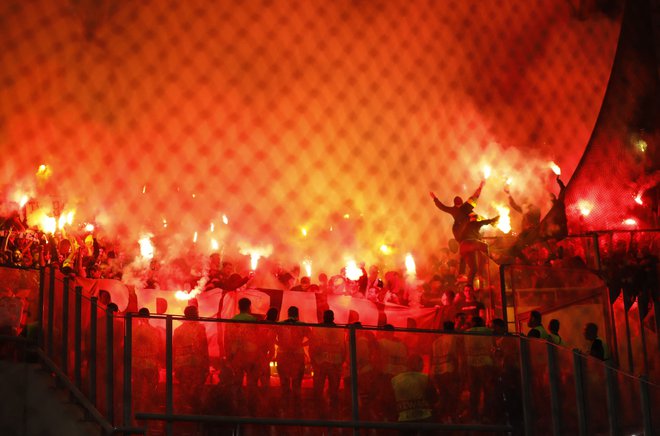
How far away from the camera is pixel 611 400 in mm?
4105

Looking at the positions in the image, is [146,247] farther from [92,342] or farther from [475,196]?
[92,342]

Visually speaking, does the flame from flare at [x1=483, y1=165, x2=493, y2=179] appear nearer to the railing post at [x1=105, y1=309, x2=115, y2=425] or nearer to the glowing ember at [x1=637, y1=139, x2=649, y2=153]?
the glowing ember at [x1=637, y1=139, x2=649, y2=153]

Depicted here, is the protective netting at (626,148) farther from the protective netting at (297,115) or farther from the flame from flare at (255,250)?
the flame from flare at (255,250)

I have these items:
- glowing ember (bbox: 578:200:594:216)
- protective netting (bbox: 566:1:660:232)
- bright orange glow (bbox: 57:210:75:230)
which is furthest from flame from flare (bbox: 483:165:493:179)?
bright orange glow (bbox: 57:210:75:230)

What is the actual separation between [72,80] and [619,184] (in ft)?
15.1

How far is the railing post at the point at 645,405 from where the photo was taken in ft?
13.3

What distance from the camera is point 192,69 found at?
7.18m

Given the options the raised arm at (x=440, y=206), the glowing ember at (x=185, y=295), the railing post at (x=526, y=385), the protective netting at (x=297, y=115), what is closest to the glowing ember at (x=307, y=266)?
the protective netting at (x=297, y=115)

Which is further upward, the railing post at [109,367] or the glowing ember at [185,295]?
the glowing ember at [185,295]

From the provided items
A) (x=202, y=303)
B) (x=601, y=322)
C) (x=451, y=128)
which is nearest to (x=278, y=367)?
(x=202, y=303)

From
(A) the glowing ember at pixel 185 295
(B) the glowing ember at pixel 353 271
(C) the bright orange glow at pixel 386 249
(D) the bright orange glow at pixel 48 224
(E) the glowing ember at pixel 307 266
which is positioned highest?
(D) the bright orange glow at pixel 48 224

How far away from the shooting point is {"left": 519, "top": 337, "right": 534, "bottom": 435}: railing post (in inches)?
171

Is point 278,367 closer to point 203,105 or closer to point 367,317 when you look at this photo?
point 367,317

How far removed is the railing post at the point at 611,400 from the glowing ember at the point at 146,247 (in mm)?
4122
